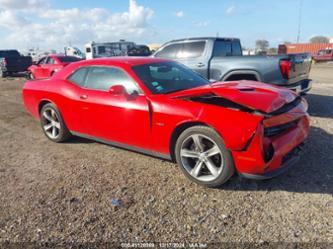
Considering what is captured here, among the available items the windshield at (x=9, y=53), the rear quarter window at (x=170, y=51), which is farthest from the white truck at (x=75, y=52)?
the rear quarter window at (x=170, y=51)

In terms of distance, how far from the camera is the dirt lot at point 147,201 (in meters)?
2.52

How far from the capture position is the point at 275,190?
3.17m

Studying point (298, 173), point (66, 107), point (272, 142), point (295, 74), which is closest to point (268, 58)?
point (295, 74)

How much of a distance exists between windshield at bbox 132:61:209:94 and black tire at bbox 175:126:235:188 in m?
0.82

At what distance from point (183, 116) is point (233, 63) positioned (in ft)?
12.0

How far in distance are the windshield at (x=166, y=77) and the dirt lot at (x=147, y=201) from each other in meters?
1.10

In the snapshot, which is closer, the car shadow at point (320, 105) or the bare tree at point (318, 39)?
the car shadow at point (320, 105)

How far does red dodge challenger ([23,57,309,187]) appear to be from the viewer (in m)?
2.91

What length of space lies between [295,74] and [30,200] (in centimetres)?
565

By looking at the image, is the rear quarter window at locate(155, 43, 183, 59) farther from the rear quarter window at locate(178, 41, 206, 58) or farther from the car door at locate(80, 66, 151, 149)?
the car door at locate(80, 66, 151, 149)

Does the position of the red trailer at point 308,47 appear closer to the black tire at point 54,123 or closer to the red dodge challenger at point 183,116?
the red dodge challenger at point 183,116

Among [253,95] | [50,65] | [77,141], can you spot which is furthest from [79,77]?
[50,65]

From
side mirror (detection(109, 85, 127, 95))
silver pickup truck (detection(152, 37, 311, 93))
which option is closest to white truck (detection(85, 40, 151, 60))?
silver pickup truck (detection(152, 37, 311, 93))

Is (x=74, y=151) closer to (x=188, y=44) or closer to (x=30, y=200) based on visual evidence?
(x=30, y=200)
